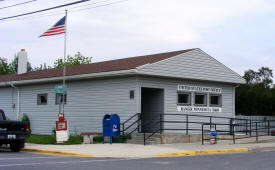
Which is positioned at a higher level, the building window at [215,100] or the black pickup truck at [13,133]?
Result: the building window at [215,100]

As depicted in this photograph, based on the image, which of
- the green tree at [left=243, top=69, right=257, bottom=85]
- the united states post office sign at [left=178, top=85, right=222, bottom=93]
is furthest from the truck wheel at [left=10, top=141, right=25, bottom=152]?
the green tree at [left=243, top=69, right=257, bottom=85]

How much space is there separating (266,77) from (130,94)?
61.7 meters

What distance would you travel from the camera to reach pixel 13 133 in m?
Answer: 17.7

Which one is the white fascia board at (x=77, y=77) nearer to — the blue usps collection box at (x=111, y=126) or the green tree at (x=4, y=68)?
the blue usps collection box at (x=111, y=126)

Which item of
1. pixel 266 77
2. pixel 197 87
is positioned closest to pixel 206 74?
pixel 197 87

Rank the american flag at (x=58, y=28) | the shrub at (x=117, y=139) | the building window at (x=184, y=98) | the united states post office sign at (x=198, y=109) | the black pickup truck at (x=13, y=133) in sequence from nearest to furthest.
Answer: the black pickup truck at (x=13, y=133)
the shrub at (x=117, y=139)
the american flag at (x=58, y=28)
the united states post office sign at (x=198, y=109)
the building window at (x=184, y=98)

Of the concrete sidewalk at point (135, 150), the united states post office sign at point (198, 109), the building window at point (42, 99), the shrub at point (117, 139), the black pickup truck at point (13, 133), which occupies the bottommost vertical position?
the concrete sidewalk at point (135, 150)

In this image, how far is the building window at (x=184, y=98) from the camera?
23994 millimetres

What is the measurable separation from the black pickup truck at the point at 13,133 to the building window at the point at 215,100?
11668 mm

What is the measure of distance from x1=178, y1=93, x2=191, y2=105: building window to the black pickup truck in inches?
356

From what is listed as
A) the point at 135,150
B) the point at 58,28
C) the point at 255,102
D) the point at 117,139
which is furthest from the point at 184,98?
the point at 255,102

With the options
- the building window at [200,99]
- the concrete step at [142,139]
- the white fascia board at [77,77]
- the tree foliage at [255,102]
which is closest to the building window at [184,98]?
the building window at [200,99]

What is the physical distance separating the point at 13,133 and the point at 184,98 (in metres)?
10.1

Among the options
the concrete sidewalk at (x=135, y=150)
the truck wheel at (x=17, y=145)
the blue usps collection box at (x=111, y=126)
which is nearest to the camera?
the concrete sidewalk at (x=135, y=150)
